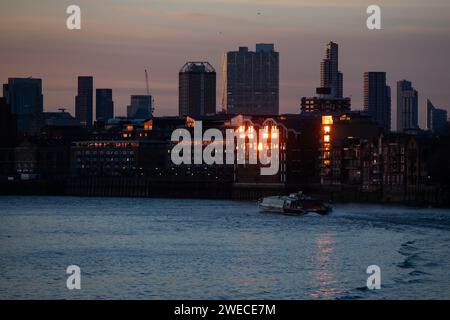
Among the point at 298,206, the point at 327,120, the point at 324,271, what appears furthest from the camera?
the point at 327,120

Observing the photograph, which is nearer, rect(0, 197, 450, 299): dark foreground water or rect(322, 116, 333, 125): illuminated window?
rect(0, 197, 450, 299): dark foreground water

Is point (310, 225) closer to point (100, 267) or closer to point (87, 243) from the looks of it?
point (87, 243)

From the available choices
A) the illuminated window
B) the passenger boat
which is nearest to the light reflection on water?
the passenger boat

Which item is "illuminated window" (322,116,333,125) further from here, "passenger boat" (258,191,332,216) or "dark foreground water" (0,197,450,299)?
"dark foreground water" (0,197,450,299)

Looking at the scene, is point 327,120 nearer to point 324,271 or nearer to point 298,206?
point 298,206

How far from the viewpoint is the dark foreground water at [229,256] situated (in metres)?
59.1

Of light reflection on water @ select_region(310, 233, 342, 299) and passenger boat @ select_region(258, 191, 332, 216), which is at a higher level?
passenger boat @ select_region(258, 191, 332, 216)

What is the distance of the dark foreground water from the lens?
5909 centimetres

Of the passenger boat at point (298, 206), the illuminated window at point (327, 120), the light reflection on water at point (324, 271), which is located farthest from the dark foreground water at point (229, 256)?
the illuminated window at point (327, 120)

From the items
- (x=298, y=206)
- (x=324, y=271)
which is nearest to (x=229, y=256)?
(x=324, y=271)

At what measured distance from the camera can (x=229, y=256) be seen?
75.3 m

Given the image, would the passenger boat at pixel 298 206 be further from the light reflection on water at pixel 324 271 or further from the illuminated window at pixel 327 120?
the illuminated window at pixel 327 120

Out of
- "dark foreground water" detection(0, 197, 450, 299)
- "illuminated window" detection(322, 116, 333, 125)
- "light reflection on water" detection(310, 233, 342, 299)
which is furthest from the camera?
"illuminated window" detection(322, 116, 333, 125)
